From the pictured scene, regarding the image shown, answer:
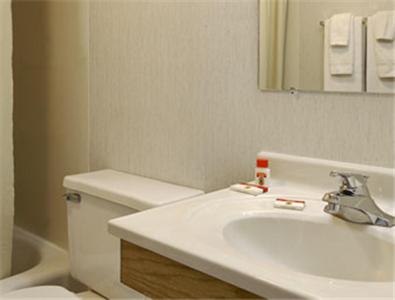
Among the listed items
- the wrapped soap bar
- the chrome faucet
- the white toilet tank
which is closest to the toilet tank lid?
the white toilet tank

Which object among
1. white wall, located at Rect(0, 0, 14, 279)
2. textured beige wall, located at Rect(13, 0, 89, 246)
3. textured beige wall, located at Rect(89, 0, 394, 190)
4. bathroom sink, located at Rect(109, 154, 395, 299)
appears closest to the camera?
bathroom sink, located at Rect(109, 154, 395, 299)

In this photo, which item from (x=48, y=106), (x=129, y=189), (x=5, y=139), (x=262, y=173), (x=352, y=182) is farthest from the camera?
(x=48, y=106)

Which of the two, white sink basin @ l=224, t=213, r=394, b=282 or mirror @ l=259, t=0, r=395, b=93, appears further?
mirror @ l=259, t=0, r=395, b=93

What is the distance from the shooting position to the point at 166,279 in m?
0.83

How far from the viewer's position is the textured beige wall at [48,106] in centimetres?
172

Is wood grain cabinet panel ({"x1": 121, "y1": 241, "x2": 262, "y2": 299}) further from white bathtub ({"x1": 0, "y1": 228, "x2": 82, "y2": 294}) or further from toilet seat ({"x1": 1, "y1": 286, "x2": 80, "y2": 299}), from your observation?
white bathtub ({"x1": 0, "y1": 228, "x2": 82, "y2": 294})

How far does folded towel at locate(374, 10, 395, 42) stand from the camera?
1.01 m

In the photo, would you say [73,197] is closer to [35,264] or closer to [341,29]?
[35,264]

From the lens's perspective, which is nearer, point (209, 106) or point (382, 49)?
point (382, 49)

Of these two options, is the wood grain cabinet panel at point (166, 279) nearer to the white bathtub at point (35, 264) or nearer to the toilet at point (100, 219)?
the toilet at point (100, 219)

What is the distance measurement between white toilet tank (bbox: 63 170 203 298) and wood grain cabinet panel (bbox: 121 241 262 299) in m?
0.33

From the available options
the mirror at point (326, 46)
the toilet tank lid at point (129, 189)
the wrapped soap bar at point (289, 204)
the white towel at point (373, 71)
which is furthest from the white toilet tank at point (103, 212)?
the white towel at point (373, 71)

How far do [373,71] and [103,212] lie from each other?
84cm

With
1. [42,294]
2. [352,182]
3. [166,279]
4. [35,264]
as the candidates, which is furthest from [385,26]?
[35,264]
